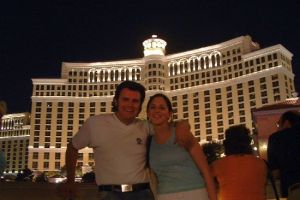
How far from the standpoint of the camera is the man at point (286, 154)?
4.52 m

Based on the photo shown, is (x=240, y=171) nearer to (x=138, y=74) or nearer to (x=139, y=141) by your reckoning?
(x=139, y=141)

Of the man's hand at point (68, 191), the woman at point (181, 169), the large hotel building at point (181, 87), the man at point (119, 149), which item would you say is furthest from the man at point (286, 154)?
the large hotel building at point (181, 87)

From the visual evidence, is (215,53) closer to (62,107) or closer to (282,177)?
(62,107)

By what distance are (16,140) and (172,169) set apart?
122 meters

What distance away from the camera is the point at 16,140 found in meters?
118

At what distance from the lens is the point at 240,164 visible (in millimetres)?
4789

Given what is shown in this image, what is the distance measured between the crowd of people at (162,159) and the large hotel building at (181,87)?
248 feet

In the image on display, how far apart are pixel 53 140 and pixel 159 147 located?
317 feet

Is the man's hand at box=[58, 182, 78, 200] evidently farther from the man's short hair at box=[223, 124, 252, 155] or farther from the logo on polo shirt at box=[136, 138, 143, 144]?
the man's short hair at box=[223, 124, 252, 155]

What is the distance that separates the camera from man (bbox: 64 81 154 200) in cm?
413

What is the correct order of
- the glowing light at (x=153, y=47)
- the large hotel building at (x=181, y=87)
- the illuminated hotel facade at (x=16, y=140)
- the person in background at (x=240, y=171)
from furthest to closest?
the illuminated hotel facade at (x=16, y=140) < the glowing light at (x=153, y=47) < the large hotel building at (x=181, y=87) < the person in background at (x=240, y=171)

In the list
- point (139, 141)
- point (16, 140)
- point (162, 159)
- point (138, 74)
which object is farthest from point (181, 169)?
point (16, 140)

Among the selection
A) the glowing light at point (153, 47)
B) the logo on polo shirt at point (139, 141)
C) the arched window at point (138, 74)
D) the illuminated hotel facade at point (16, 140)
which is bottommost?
the logo on polo shirt at point (139, 141)

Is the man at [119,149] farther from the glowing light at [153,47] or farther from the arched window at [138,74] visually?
the arched window at [138,74]
